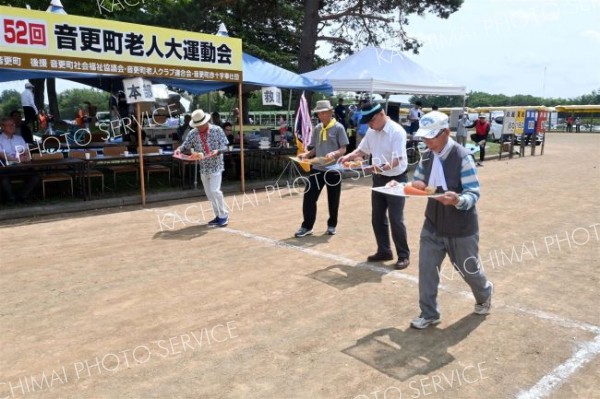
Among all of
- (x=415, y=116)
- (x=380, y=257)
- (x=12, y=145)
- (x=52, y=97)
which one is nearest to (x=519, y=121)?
(x=415, y=116)

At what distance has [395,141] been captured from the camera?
5.33 meters

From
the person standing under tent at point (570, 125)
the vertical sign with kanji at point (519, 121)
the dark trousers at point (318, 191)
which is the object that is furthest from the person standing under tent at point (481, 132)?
the person standing under tent at point (570, 125)

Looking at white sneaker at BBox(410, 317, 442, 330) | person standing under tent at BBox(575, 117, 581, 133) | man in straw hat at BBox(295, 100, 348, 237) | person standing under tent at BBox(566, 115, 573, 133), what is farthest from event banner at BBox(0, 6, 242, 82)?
person standing under tent at BBox(575, 117, 581, 133)

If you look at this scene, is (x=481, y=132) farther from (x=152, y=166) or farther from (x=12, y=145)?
(x=12, y=145)

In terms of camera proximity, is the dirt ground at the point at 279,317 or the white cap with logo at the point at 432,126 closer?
the dirt ground at the point at 279,317

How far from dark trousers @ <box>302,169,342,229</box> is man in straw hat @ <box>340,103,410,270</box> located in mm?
1194

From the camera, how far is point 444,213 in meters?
3.72

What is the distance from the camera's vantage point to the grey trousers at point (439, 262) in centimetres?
373

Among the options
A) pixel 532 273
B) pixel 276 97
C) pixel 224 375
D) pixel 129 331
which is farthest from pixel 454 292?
pixel 276 97

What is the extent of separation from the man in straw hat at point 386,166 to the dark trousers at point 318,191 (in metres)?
1.19

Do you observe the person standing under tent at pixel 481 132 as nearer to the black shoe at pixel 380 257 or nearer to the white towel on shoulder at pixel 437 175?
the black shoe at pixel 380 257

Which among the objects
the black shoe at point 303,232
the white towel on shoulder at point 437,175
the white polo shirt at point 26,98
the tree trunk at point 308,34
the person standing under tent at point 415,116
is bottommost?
the black shoe at point 303,232

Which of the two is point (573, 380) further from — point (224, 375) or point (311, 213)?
point (311, 213)

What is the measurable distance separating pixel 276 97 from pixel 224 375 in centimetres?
965
